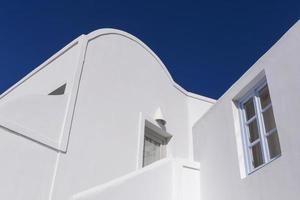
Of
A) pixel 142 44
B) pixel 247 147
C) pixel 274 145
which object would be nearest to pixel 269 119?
pixel 274 145

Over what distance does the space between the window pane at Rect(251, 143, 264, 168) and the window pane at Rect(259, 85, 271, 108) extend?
71 centimetres

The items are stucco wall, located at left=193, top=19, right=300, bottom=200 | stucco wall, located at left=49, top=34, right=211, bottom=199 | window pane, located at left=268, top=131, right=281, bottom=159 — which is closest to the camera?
stucco wall, located at left=193, top=19, right=300, bottom=200

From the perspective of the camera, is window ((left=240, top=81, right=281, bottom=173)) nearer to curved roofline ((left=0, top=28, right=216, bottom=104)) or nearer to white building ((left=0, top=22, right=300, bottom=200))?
white building ((left=0, top=22, right=300, bottom=200))

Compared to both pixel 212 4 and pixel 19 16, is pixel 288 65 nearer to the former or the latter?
pixel 212 4

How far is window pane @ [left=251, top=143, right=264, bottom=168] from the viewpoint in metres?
5.06

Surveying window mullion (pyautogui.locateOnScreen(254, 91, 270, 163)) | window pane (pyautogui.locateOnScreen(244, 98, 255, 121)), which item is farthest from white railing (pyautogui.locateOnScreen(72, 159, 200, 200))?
window mullion (pyautogui.locateOnScreen(254, 91, 270, 163))

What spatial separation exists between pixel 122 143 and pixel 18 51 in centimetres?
527

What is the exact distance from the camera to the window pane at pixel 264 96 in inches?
206

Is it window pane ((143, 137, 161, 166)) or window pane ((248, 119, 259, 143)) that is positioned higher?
window pane ((143, 137, 161, 166))

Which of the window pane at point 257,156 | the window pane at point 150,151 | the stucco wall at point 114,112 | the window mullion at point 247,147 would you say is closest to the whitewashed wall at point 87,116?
the stucco wall at point 114,112

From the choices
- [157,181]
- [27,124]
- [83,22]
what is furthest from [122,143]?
[83,22]

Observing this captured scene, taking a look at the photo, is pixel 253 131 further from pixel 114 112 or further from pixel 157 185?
pixel 114 112

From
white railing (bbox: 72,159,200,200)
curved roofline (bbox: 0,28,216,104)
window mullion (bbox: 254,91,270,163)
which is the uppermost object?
curved roofline (bbox: 0,28,216,104)

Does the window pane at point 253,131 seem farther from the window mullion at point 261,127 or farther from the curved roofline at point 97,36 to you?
the curved roofline at point 97,36
